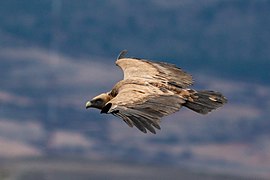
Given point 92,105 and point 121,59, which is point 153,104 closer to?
point 92,105

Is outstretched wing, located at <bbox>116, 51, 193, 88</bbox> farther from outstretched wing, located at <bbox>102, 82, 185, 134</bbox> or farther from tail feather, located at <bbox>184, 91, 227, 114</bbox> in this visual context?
outstretched wing, located at <bbox>102, 82, 185, 134</bbox>

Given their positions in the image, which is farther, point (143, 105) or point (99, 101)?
point (99, 101)

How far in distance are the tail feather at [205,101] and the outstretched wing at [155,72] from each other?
70cm

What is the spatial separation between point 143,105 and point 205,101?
3.63m

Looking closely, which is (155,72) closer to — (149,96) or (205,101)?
(205,101)

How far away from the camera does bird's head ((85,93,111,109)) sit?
26.0m

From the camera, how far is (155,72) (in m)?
27.2

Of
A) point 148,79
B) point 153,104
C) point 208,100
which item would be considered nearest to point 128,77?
point 148,79

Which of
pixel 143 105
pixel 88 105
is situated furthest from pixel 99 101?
pixel 143 105

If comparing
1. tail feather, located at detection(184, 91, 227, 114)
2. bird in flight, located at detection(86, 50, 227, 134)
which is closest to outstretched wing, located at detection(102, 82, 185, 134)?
bird in flight, located at detection(86, 50, 227, 134)

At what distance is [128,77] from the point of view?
87.3 ft

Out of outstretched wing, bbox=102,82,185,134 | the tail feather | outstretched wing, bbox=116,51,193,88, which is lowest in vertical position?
outstretched wing, bbox=102,82,185,134

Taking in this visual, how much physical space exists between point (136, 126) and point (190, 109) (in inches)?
181

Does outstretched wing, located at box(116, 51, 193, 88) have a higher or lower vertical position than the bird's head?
higher
